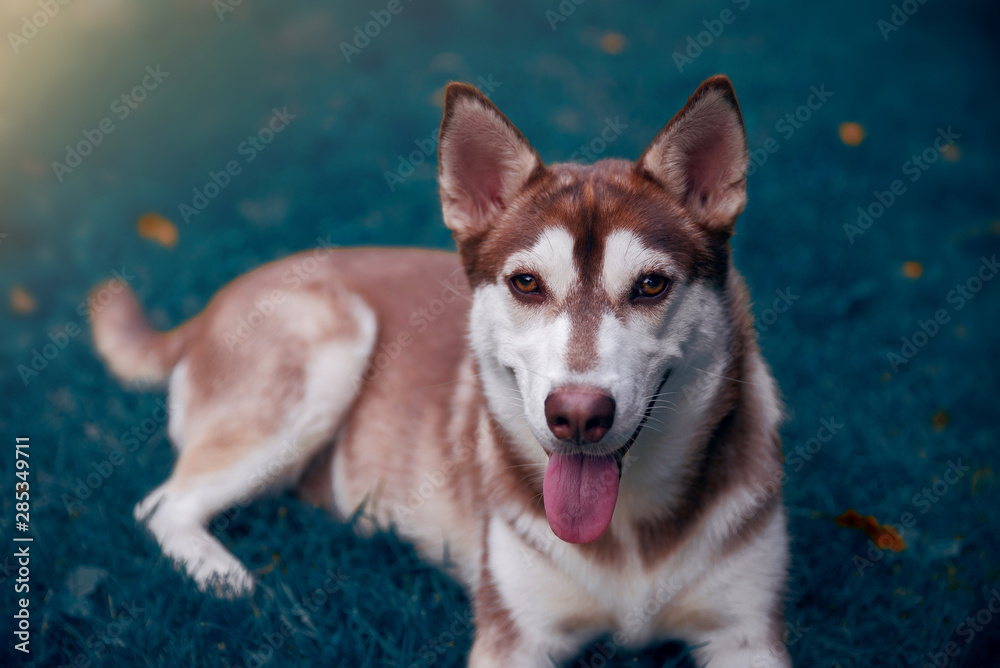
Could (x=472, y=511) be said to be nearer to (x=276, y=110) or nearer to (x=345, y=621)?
(x=345, y=621)

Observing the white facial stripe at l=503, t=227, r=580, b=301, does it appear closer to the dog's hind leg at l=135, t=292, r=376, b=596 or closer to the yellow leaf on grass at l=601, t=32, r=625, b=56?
the dog's hind leg at l=135, t=292, r=376, b=596

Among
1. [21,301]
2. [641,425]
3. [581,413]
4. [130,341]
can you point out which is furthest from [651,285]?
[21,301]

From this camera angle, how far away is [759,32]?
6668 mm

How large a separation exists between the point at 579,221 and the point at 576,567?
116cm

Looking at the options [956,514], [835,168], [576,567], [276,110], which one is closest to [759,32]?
[835,168]

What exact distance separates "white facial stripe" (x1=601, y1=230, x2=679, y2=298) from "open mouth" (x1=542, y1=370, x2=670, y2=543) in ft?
1.02

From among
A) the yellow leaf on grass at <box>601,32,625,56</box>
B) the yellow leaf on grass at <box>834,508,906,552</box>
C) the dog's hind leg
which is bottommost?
the yellow leaf on grass at <box>834,508,906,552</box>

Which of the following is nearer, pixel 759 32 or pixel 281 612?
pixel 281 612

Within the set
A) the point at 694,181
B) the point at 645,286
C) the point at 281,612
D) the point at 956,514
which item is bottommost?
the point at 956,514

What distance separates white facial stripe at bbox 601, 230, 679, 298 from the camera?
2209 millimetres

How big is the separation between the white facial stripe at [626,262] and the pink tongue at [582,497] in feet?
1.71

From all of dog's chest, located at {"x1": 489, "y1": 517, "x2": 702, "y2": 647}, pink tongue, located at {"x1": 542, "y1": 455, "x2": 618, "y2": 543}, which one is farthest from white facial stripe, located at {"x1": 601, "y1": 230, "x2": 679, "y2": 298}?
dog's chest, located at {"x1": 489, "y1": 517, "x2": 702, "y2": 647}

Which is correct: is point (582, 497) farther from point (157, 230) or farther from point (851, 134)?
point (851, 134)

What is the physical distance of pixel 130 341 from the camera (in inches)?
150
